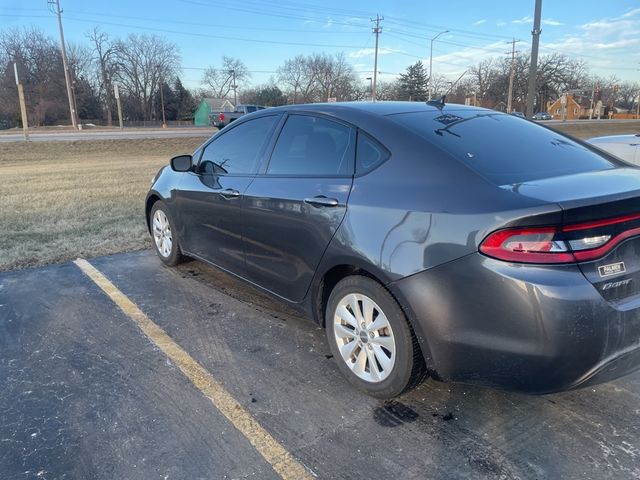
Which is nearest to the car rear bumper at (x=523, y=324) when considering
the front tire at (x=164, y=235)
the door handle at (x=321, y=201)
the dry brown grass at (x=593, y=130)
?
the door handle at (x=321, y=201)

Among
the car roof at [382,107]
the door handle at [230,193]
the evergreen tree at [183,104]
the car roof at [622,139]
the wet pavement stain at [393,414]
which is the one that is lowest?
the wet pavement stain at [393,414]

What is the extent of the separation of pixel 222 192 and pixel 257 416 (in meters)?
1.87

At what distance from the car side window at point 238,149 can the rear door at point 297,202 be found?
9.1 inches

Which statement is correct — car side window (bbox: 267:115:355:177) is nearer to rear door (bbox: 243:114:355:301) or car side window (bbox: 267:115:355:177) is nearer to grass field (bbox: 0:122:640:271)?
rear door (bbox: 243:114:355:301)

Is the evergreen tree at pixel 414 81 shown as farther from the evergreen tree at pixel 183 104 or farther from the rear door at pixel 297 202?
the rear door at pixel 297 202

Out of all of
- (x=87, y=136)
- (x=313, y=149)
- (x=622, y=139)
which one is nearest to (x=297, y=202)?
(x=313, y=149)

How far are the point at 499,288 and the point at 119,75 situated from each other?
270ft

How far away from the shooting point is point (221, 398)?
280cm

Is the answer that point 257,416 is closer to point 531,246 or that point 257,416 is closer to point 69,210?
point 531,246

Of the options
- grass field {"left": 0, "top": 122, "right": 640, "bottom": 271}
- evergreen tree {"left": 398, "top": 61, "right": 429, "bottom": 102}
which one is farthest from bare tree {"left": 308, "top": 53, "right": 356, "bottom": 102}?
grass field {"left": 0, "top": 122, "right": 640, "bottom": 271}

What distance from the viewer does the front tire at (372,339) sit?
8.30 ft

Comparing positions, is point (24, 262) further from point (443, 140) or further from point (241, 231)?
point (443, 140)

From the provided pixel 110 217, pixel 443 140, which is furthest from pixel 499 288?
pixel 110 217

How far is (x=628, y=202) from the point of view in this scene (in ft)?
7.24
